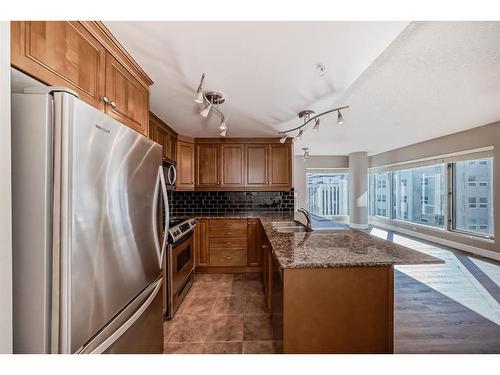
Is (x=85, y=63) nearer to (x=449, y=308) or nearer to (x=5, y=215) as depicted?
(x=5, y=215)

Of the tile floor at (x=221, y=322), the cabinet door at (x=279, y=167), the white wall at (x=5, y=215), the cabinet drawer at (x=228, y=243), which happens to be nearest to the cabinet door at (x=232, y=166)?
the cabinet door at (x=279, y=167)

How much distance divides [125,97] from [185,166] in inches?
84.8

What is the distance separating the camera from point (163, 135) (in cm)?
299

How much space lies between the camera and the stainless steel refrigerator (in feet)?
2.39

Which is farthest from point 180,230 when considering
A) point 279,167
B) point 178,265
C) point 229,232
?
point 279,167

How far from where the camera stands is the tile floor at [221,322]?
179 centimetres

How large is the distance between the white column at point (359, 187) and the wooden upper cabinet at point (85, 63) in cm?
659

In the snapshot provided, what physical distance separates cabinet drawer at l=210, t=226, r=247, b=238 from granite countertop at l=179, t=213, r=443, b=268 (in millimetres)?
1475

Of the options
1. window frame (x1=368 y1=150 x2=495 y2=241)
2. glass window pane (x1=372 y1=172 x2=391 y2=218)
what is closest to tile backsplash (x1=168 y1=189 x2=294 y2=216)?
window frame (x1=368 y1=150 x2=495 y2=241)

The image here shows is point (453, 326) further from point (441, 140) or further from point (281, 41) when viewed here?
point (441, 140)

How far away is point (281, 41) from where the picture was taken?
1319mm
